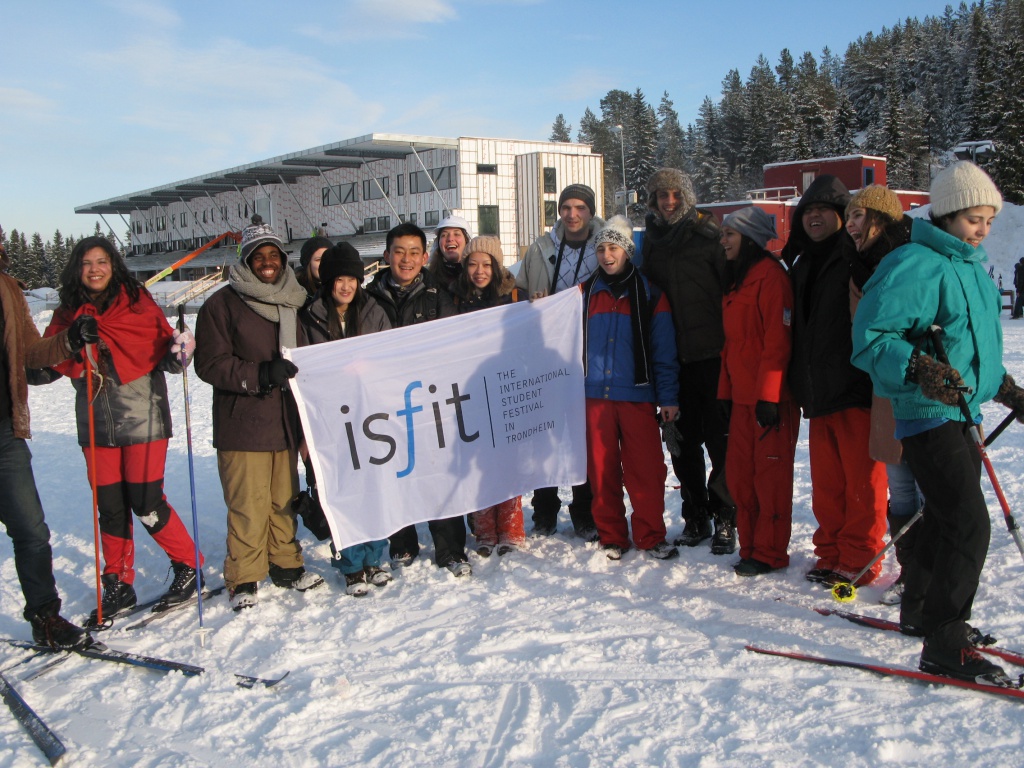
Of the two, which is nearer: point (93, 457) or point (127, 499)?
point (93, 457)

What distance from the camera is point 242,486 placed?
4348mm

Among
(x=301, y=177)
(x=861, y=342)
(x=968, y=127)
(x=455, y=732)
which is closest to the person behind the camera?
(x=455, y=732)

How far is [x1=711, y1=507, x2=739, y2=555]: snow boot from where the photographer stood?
4742 millimetres

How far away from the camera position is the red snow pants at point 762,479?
168 inches

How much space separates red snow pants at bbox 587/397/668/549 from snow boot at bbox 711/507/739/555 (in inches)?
13.7

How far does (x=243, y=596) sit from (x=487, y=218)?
29490mm

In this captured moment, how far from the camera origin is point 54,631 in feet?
12.7

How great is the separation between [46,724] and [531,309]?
335cm

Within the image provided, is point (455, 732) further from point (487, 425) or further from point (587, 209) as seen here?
point (587, 209)

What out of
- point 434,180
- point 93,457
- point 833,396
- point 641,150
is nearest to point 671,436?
point 833,396

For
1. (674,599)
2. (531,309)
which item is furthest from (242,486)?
(674,599)

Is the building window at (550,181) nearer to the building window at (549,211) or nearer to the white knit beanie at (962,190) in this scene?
the building window at (549,211)

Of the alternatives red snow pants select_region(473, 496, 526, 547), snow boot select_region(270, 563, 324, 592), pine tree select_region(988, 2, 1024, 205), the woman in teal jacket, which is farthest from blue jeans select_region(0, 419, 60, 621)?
pine tree select_region(988, 2, 1024, 205)

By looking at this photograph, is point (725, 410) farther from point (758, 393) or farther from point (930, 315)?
point (930, 315)
